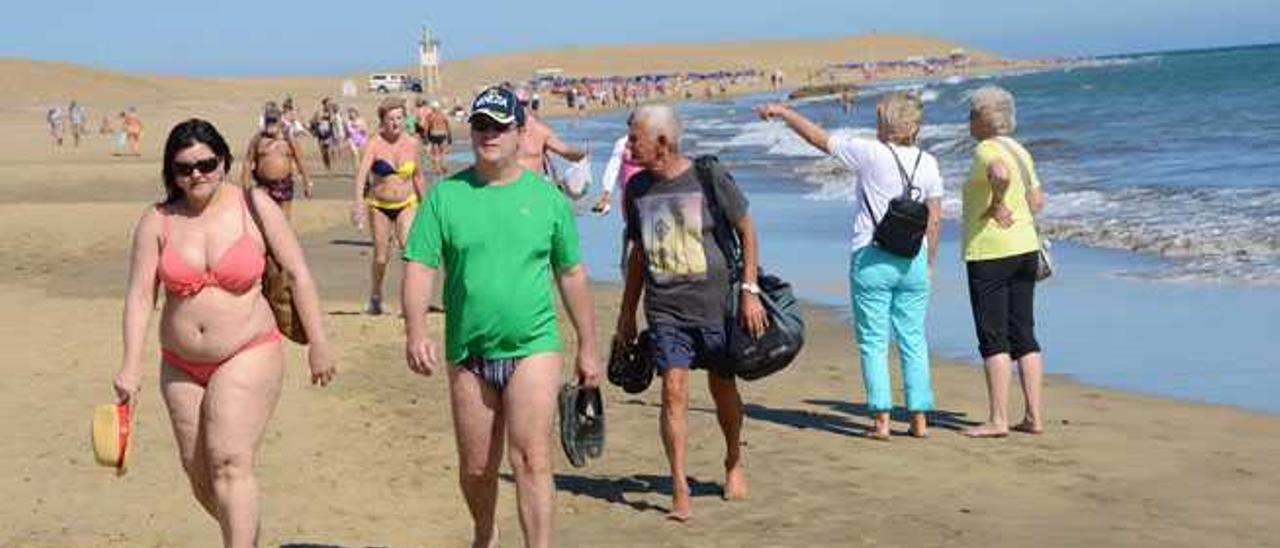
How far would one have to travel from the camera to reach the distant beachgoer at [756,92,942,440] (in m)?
7.50

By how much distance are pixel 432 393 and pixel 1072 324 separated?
420 cm

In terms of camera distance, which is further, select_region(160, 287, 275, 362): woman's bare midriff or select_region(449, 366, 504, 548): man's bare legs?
select_region(449, 366, 504, 548): man's bare legs

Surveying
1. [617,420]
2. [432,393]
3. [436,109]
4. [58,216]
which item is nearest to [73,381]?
[432,393]

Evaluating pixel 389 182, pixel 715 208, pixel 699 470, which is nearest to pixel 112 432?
pixel 715 208

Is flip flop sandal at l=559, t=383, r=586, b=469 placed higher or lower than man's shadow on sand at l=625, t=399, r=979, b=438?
higher

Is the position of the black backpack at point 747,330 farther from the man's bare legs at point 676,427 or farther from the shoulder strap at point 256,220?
the shoulder strap at point 256,220

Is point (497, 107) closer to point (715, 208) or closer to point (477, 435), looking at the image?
point (477, 435)

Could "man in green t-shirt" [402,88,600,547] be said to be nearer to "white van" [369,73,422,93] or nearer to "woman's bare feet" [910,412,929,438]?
"woman's bare feet" [910,412,929,438]

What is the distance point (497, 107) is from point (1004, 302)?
3.48 metres

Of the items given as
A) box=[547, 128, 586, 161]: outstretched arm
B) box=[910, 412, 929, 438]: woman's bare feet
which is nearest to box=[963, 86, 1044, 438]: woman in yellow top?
box=[910, 412, 929, 438]: woman's bare feet

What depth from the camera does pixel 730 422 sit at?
673 centimetres

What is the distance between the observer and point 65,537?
20.6ft

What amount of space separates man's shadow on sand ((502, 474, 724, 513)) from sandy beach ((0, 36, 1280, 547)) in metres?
0.02

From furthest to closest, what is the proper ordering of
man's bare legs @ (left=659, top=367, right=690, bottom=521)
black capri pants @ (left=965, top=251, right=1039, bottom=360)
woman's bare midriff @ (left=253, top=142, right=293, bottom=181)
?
woman's bare midriff @ (left=253, top=142, right=293, bottom=181) → black capri pants @ (left=965, top=251, right=1039, bottom=360) → man's bare legs @ (left=659, top=367, right=690, bottom=521)
